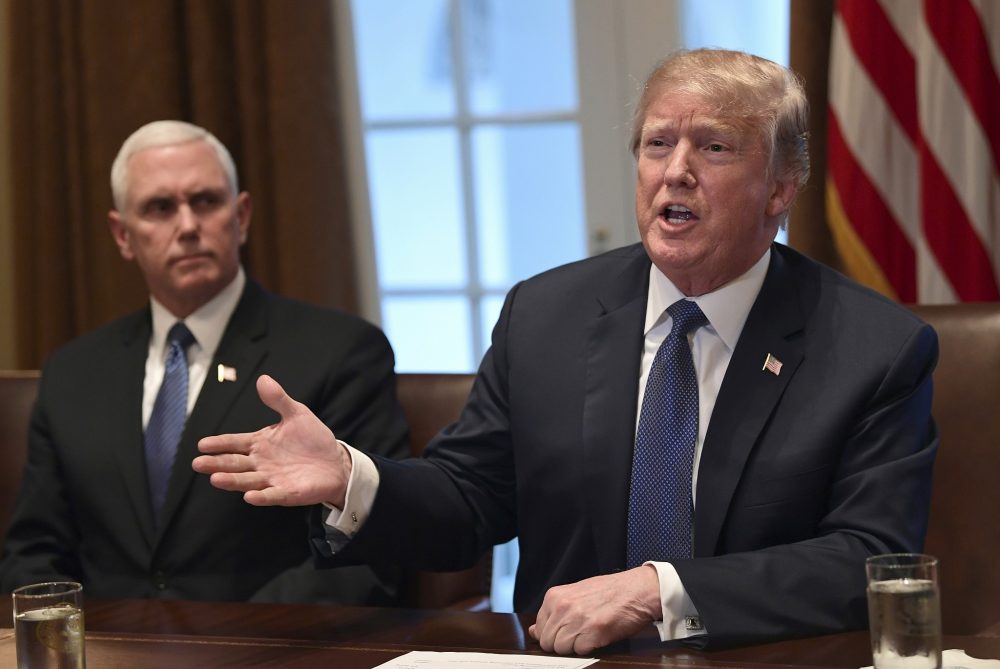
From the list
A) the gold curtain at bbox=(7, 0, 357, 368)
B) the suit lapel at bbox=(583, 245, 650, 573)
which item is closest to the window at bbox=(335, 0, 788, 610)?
the gold curtain at bbox=(7, 0, 357, 368)

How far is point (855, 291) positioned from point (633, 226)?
184 centimetres

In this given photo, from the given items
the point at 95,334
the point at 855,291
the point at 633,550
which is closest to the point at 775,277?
the point at 855,291

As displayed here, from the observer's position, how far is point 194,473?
2.91 m

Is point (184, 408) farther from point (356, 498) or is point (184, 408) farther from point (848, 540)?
point (848, 540)

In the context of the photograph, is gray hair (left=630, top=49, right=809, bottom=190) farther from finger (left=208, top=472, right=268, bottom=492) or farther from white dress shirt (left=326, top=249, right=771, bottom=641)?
finger (left=208, top=472, right=268, bottom=492)

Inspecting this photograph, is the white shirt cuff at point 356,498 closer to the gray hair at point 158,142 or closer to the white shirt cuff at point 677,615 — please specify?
the white shirt cuff at point 677,615

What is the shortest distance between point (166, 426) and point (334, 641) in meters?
1.24

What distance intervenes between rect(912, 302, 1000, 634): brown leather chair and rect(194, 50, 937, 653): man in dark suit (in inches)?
12.1

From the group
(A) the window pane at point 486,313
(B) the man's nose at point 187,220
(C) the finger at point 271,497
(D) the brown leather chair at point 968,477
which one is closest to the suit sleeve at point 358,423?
(B) the man's nose at point 187,220

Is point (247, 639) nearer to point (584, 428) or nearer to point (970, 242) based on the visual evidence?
point (584, 428)

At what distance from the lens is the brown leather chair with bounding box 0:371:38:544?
128 inches

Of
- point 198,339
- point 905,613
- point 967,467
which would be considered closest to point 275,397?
point 905,613

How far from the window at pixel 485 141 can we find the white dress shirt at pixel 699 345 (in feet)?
5.77

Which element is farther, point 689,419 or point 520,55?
point 520,55
